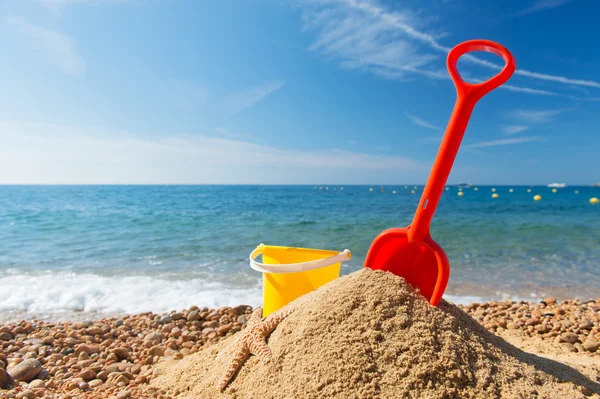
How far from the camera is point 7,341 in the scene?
10.6 feet

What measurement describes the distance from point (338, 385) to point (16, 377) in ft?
7.55

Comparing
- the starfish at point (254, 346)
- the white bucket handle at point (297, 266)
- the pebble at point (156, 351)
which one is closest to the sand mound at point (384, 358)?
the starfish at point (254, 346)

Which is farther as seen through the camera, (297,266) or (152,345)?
(152,345)

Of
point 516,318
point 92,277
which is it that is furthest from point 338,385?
point 92,277

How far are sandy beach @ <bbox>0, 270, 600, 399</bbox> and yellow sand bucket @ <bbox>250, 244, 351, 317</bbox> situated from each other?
56cm

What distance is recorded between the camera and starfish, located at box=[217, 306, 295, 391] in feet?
6.25

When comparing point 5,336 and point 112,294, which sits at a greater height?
point 5,336

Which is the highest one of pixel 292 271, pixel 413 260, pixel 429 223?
pixel 429 223

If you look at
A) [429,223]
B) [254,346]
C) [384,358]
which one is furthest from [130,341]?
[429,223]

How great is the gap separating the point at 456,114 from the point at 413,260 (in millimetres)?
853

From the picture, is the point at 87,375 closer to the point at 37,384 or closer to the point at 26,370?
the point at 37,384

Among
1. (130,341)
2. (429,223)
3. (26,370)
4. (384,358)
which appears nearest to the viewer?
(384,358)

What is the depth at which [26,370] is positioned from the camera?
2.51 m

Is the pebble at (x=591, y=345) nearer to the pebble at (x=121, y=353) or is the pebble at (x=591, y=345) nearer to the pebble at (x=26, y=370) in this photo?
the pebble at (x=121, y=353)
